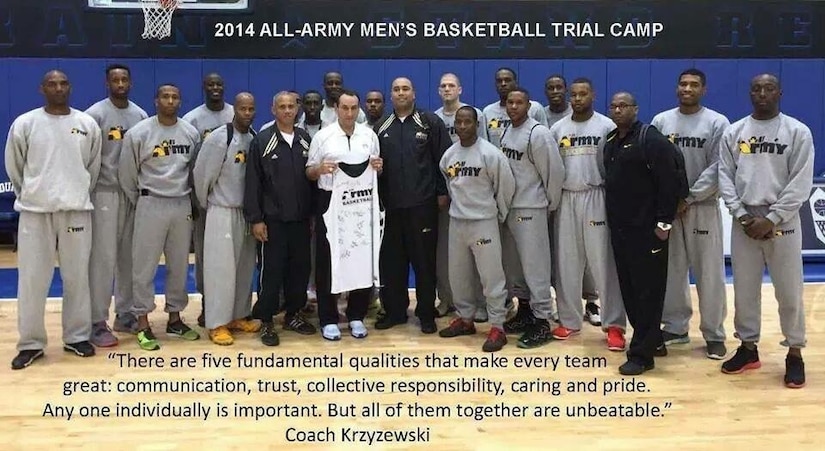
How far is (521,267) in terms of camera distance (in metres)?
5.40

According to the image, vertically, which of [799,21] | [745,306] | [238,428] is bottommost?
[238,428]

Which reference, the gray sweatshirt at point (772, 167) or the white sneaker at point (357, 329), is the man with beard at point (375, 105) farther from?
the gray sweatshirt at point (772, 167)

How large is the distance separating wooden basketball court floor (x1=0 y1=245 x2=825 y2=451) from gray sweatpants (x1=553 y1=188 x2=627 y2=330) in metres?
0.22

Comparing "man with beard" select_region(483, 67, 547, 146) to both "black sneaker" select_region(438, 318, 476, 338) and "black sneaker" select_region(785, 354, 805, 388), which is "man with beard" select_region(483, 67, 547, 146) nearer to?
"black sneaker" select_region(438, 318, 476, 338)

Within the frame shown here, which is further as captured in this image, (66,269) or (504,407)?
(66,269)

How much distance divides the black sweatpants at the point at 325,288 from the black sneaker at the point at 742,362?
238 cm

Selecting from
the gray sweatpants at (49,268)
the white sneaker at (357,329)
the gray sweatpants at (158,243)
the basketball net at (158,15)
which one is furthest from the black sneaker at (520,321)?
the basketball net at (158,15)

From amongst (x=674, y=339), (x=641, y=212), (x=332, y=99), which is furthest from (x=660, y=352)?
(x=332, y=99)

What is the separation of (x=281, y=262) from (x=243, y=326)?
0.67 meters

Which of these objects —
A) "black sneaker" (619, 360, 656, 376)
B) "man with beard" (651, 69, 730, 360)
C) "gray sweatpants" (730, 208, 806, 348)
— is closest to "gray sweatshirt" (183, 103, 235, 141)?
"man with beard" (651, 69, 730, 360)

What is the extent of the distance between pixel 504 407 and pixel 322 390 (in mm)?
999

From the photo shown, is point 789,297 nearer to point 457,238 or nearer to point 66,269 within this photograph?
point 457,238

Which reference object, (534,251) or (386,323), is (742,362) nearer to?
(534,251)

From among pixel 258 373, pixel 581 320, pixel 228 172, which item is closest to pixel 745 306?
pixel 581 320
